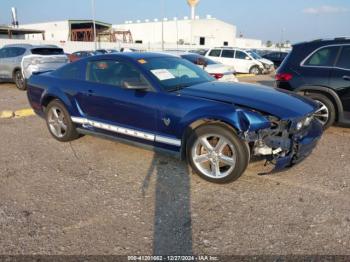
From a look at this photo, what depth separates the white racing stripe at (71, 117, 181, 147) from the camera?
4.18 m

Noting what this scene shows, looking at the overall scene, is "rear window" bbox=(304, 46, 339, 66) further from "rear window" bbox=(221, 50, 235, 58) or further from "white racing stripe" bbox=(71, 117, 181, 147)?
"rear window" bbox=(221, 50, 235, 58)

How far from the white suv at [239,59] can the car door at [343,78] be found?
14.2 meters

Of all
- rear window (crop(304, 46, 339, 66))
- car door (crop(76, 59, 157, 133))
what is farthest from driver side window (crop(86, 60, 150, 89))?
rear window (crop(304, 46, 339, 66))

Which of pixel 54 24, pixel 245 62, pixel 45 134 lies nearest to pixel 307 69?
pixel 45 134

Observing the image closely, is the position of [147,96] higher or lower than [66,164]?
higher

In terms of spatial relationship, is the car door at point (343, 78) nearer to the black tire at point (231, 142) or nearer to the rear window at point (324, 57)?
the rear window at point (324, 57)

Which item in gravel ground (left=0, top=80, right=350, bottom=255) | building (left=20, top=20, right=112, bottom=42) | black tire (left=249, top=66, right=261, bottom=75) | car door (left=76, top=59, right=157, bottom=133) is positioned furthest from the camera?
building (left=20, top=20, right=112, bottom=42)

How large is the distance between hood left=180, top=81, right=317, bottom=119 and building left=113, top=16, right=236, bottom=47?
220 feet

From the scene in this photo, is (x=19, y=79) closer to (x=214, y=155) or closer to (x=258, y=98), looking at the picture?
(x=214, y=155)

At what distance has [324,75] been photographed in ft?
19.7

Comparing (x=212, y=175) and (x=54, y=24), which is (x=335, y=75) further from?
(x=54, y=24)

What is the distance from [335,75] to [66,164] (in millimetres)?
4834

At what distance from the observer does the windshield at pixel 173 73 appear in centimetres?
440

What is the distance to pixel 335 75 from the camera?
5.91 meters
